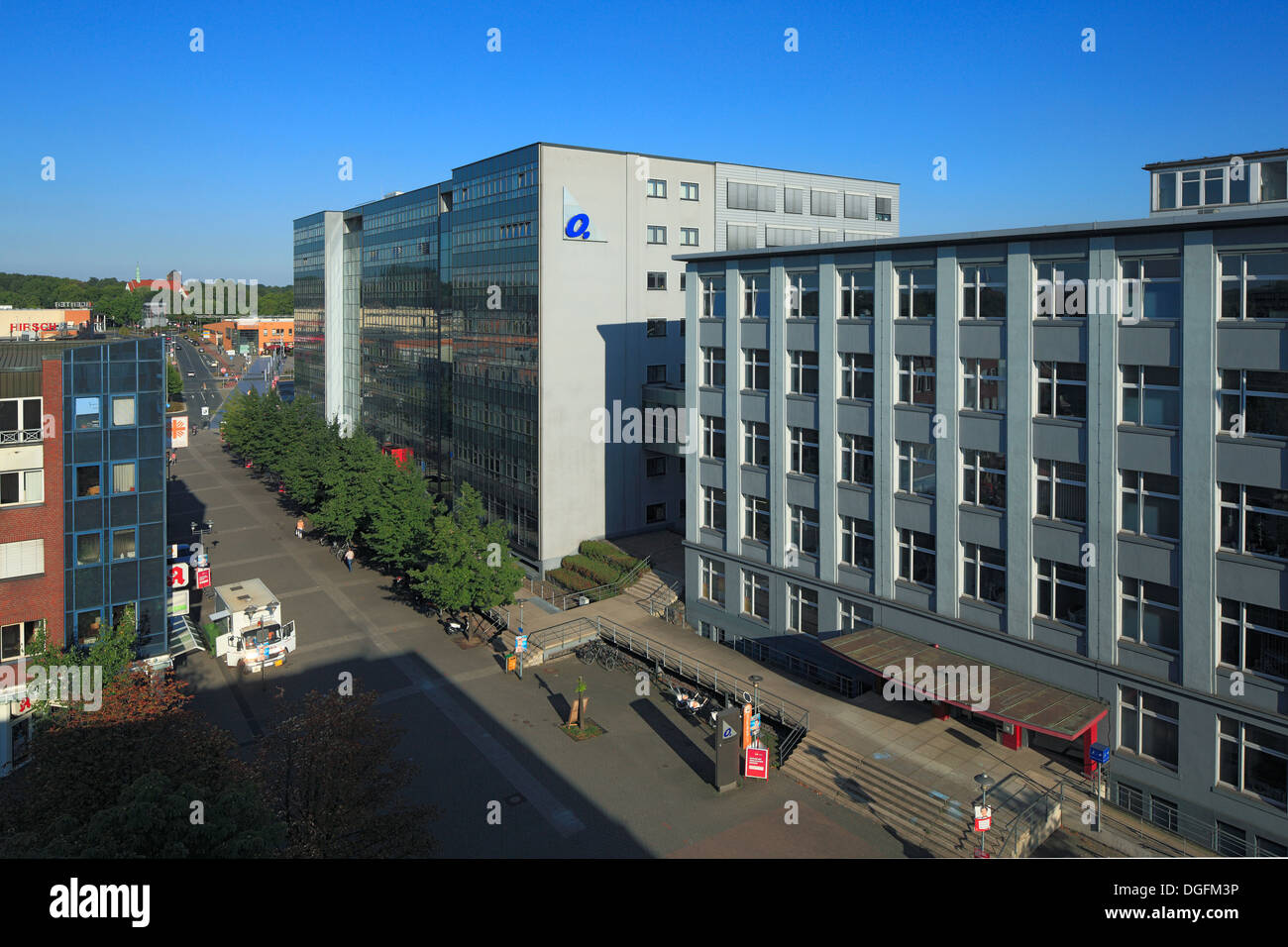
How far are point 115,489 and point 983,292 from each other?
94.9 ft

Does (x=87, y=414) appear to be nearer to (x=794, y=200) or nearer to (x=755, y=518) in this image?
(x=755, y=518)

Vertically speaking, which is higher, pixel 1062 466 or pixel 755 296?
pixel 755 296

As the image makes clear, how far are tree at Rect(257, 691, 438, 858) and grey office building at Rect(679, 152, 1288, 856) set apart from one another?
50.1ft

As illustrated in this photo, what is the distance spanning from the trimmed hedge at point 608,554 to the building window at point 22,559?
74.0 ft

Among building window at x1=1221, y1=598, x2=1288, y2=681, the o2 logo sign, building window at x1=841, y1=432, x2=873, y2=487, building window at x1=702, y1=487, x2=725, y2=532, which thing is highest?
the o2 logo sign

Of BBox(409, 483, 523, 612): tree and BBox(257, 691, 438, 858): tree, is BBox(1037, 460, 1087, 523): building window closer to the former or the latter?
BBox(257, 691, 438, 858): tree

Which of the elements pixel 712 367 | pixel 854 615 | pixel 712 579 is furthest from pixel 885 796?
pixel 712 367

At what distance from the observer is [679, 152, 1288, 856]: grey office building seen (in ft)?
69.3

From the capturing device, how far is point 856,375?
29922 millimetres

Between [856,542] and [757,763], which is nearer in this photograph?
[757,763]

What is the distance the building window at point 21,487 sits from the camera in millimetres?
29828

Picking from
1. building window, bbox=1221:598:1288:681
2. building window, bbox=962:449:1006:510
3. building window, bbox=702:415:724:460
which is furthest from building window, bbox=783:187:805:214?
building window, bbox=1221:598:1288:681

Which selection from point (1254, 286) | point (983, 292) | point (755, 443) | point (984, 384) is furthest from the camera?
point (755, 443)
